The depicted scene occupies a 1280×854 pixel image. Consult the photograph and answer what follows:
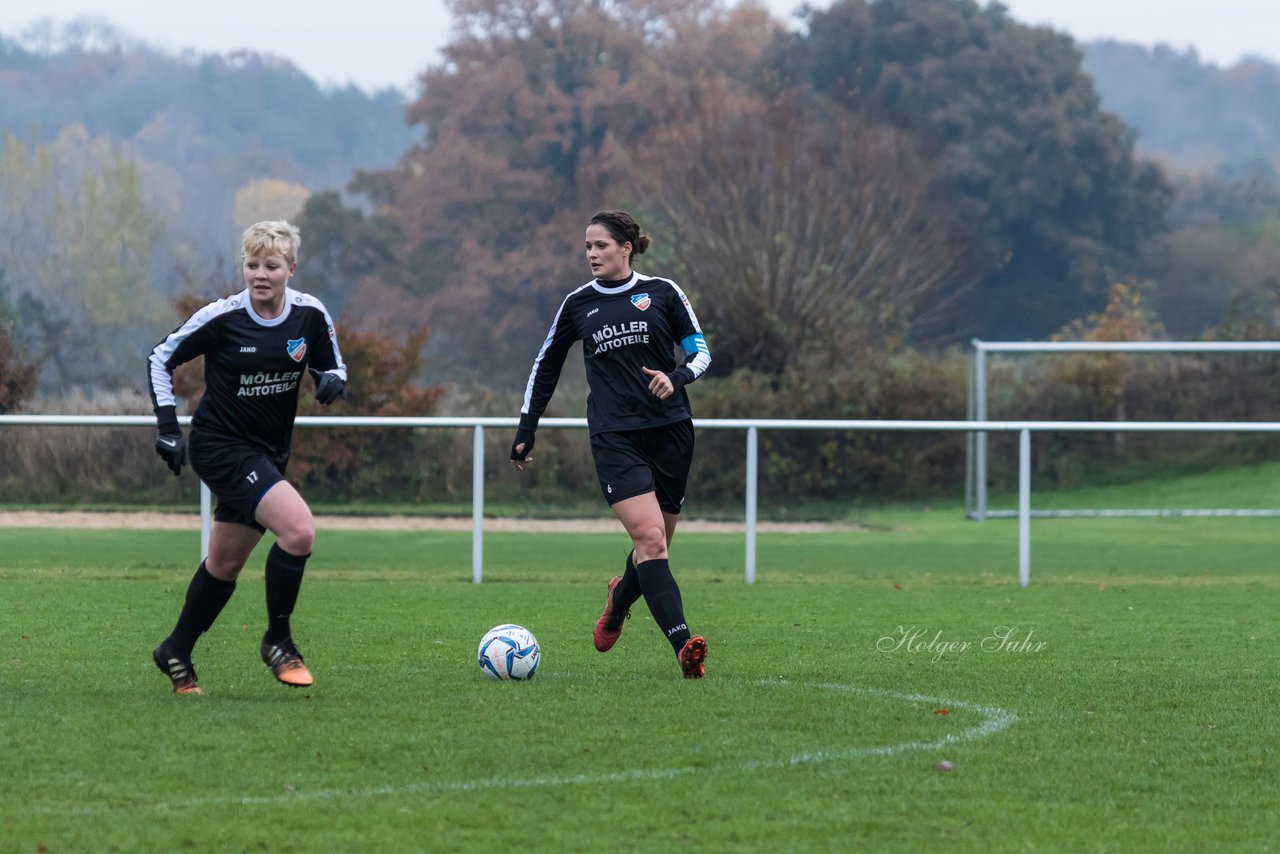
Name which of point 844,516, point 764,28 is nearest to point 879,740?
point 844,516

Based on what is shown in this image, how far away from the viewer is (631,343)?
7.45 meters

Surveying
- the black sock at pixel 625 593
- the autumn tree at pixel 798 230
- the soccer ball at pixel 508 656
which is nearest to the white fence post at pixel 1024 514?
the black sock at pixel 625 593

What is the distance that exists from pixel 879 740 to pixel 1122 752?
2.57 ft

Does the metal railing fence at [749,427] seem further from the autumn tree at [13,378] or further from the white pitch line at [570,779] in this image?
the autumn tree at [13,378]

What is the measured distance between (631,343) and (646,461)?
1.67ft

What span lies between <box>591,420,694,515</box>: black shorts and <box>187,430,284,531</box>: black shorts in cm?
143

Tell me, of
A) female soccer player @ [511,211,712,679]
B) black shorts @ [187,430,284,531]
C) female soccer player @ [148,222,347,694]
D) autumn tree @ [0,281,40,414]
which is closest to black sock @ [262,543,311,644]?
female soccer player @ [148,222,347,694]

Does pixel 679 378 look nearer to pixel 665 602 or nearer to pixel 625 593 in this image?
pixel 665 602

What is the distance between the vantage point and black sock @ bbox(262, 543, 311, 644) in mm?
6766

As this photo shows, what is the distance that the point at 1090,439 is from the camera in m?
23.4

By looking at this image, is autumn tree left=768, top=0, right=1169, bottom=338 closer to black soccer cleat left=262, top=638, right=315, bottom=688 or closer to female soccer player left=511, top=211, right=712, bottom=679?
female soccer player left=511, top=211, right=712, bottom=679

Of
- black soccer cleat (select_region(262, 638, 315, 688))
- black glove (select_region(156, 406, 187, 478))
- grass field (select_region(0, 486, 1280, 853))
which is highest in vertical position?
black glove (select_region(156, 406, 187, 478))

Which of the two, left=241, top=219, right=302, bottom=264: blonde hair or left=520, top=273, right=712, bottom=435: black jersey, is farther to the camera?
left=520, top=273, right=712, bottom=435: black jersey

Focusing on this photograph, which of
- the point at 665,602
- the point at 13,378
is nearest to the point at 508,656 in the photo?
the point at 665,602
